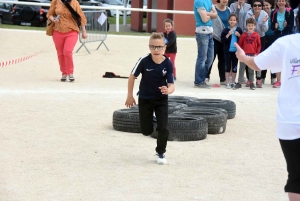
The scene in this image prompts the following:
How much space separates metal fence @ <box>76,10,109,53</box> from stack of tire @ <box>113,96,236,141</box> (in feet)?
28.4

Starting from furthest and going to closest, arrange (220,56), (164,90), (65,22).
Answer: (220,56)
(65,22)
(164,90)

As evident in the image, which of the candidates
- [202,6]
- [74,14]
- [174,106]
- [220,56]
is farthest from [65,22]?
[174,106]

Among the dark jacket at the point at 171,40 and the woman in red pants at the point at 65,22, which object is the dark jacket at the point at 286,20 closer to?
the dark jacket at the point at 171,40

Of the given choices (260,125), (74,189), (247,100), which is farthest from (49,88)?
(74,189)

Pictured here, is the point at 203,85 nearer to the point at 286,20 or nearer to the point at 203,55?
the point at 203,55

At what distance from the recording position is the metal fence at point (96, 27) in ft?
60.5

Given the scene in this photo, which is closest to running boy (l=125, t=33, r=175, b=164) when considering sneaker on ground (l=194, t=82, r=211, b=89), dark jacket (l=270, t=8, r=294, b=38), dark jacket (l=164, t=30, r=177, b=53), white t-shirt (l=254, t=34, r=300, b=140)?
white t-shirt (l=254, t=34, r=300, b=140)

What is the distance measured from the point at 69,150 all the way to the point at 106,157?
1.73ft

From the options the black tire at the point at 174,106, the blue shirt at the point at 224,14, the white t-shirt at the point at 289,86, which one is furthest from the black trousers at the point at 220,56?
the white t-shirt at the point at 289,86

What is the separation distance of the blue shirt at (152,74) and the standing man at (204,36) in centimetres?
575

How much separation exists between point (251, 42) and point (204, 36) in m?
0.92

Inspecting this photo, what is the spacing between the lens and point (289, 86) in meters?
4.14

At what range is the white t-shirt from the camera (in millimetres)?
4098

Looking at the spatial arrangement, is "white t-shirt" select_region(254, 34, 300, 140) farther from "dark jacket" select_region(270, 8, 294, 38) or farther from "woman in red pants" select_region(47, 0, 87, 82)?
"dark jacket" select_region(270, 8, 294, 38)
